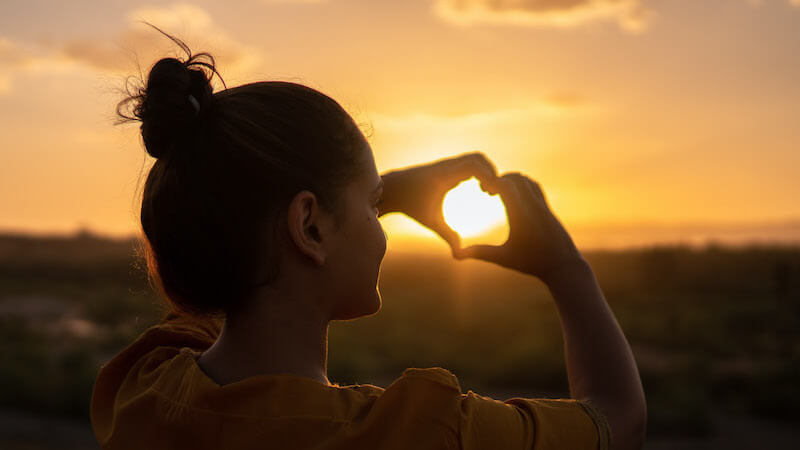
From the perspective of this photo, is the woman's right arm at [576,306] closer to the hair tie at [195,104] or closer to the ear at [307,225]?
the ear at [307,225]

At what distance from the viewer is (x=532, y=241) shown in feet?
4.00

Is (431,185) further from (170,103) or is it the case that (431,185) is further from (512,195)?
(170,103)

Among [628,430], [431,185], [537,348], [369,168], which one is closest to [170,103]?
[369,168]

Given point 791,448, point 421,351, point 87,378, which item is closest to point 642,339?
point 421,351

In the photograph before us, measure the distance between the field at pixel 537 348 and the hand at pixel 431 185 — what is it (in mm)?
660

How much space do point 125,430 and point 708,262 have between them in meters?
54.3

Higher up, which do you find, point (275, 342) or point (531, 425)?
point (275, 342)

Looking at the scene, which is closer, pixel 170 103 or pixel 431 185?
pixel 170 103

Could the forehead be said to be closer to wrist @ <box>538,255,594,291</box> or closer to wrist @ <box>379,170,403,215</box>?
wrist @ <box>379,170,403,215</box>

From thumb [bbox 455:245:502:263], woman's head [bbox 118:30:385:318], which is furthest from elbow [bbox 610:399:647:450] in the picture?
woman's head [bbox 118:30:385:318]

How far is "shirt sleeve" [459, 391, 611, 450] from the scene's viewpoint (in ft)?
3.26

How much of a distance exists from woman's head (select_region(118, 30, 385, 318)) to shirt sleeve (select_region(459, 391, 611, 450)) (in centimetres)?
31

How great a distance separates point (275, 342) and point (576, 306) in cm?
50

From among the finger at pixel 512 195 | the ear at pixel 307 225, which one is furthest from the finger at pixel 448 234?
the ear at pixel 307 225
